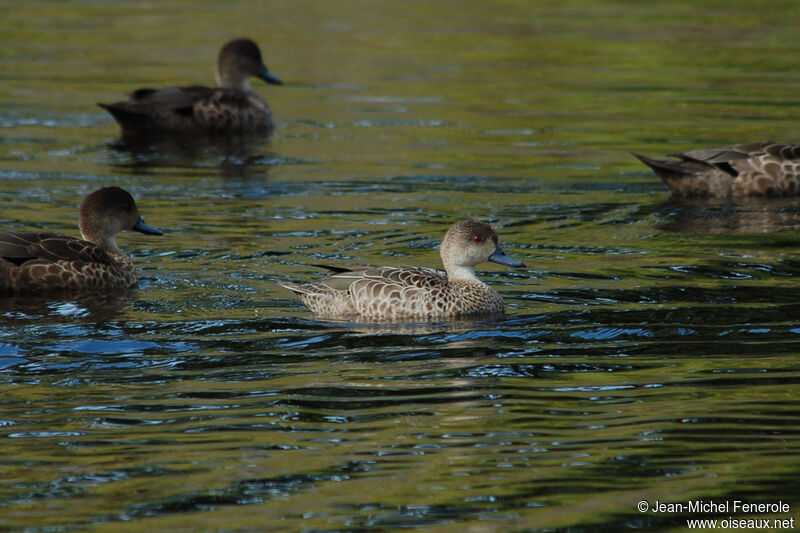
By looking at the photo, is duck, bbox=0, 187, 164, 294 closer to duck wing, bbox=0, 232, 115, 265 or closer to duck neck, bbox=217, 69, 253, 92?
duck wing, bbox=0, 232, 115, 265

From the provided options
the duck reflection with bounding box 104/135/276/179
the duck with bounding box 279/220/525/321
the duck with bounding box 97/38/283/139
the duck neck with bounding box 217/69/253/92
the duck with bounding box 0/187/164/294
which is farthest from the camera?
the duck neck with bounding box 217/69/253/92

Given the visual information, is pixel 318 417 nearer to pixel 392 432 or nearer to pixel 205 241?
pixel 392 432

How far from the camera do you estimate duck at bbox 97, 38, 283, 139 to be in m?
18.2

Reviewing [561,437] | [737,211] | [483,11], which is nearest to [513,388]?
[561,437]

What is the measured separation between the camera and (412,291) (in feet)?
32.1

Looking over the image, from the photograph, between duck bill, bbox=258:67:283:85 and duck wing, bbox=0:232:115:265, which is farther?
duck bill, bbox=258:67:283:85

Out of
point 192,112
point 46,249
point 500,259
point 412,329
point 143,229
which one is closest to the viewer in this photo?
point 412,329

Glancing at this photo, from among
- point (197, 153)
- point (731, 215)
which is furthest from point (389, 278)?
point (197, 153)

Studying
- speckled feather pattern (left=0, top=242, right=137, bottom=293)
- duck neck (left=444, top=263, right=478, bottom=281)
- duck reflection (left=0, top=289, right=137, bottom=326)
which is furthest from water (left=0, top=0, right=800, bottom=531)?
duck neck (left=444, top=263, right=478, bottom=281)

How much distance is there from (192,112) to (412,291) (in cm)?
963

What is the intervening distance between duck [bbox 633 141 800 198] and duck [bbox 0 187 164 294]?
592 cm

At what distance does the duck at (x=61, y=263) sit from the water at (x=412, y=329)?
284mm

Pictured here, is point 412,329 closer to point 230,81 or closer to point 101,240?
point 101,240

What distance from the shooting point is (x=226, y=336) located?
923 cm
